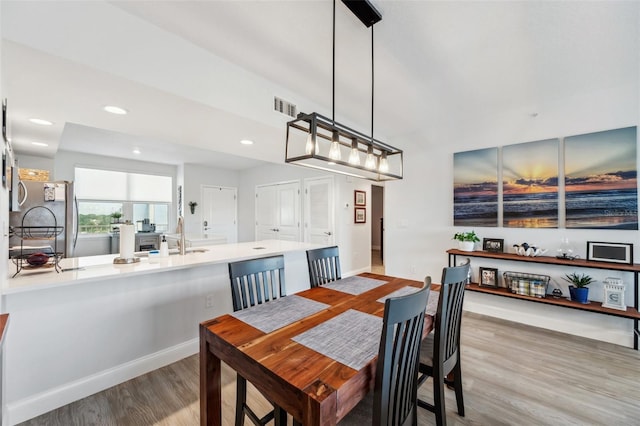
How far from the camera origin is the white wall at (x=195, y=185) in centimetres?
634

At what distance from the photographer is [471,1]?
161cm

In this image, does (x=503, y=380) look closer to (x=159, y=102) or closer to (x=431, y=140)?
(x=431, y=140)

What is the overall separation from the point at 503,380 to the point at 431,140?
299 cm

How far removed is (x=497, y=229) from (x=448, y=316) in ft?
8.00

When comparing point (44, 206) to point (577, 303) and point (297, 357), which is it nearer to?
point (297, 357)

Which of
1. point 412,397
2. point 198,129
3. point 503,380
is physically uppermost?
point 198,129

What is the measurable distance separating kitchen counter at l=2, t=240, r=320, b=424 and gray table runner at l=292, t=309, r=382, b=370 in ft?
4.75

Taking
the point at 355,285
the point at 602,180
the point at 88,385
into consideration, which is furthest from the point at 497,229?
the point at 88,385

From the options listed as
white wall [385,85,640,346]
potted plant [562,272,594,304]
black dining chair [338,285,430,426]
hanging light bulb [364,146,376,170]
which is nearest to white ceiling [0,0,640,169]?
white wall [385,85,640,346]

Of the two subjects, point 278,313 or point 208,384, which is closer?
point 208,384

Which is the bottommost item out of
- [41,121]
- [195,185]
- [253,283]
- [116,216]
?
[253,283]

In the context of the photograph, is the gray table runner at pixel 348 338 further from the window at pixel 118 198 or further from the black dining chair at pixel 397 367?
the window at pixel 118 198

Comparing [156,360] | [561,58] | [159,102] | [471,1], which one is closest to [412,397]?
[156,360]

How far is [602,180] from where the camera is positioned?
9.03 ft
